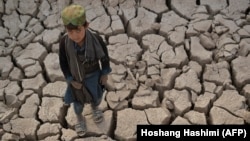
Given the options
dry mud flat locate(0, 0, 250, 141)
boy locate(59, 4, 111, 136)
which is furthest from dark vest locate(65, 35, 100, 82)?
dry mud flat locate(0, 0, 250, 141)

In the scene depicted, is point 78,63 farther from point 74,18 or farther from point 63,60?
point 74,18

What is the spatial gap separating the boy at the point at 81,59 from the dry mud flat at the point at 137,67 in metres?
0.31

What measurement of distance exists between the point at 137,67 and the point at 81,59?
2.87ft

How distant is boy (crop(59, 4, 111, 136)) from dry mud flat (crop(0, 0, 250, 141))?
31 centimetres

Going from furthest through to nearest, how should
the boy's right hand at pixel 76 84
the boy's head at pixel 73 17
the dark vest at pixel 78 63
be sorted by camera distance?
the boy's right hand at pixel 76 84 → the dark vest at pixel 78 63 → the boy's head at pixel 73 17

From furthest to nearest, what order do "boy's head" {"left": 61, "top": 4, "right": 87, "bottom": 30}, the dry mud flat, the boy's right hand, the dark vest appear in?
the dry mud flat
the boy's right hand
the dark vest
"boy's head" {"left": 61, "top": 4, "right": 87, "bottom": 30}

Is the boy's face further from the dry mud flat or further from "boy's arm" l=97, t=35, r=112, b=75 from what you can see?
the dry mud flat

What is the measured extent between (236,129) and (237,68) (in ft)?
1.86

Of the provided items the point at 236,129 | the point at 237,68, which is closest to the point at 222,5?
the point at 237,68

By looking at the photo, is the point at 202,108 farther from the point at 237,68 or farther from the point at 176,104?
the point at 237,68

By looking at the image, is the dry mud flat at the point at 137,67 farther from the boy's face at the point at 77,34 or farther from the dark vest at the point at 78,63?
the boy's face at the point at 77,34

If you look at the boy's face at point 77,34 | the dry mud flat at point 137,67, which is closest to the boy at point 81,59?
the boy's face at point 77,34

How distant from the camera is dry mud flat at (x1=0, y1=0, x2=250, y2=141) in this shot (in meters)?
3.03

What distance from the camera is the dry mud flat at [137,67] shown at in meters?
3.03
